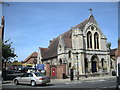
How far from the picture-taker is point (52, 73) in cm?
3033

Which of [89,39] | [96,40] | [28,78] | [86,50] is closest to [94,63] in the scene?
[86,50]

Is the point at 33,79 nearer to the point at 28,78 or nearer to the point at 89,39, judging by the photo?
the point at 28,78

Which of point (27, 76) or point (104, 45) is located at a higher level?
point (104, 45)

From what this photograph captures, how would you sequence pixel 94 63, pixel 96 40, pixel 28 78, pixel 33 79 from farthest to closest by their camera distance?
pixel 96 40, pixel 94 63, pixel 28 78, pixel 33 79

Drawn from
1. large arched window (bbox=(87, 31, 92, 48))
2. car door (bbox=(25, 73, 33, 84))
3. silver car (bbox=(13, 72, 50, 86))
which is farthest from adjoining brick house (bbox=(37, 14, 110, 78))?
car door (bbox=(25, 73, 33, 84))

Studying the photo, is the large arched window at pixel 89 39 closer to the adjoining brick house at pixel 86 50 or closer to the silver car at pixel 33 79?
the adjoining brick house at pixel 86 50

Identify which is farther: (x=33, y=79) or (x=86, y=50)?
(x=86, y=50)

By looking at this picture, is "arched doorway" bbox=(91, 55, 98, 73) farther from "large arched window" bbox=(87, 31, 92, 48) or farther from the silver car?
the silver car

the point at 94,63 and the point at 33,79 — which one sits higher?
the point at 94,63

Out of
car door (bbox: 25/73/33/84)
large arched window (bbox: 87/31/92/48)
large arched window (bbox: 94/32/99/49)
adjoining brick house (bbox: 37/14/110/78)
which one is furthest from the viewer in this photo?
large arched window (bbox: 94/32/99/49)

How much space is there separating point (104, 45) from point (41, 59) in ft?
65.4

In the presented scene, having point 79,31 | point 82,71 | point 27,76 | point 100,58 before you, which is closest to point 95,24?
point 79,31

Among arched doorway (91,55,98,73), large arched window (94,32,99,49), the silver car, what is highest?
large arched window (94,32,99,49)

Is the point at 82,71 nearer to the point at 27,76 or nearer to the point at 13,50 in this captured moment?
the point at 13,50
